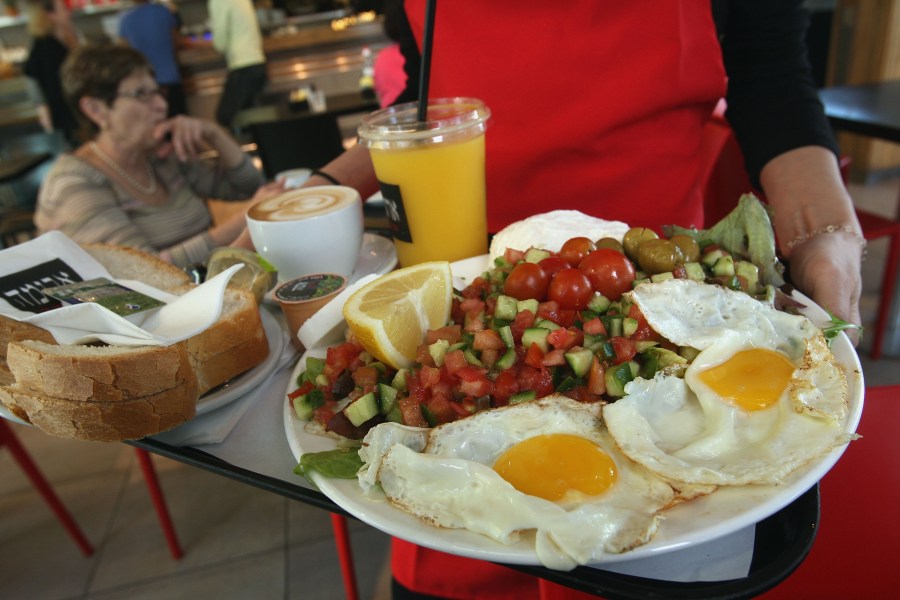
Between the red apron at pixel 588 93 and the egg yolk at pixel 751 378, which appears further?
the red apron at pixel 588 93

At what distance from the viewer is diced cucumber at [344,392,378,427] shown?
994mm

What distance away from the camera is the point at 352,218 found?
164cm

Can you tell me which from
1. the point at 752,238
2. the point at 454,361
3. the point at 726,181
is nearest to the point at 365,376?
the point at 454,361

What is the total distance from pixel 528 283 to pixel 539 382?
0.82 feet

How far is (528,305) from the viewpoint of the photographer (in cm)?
117

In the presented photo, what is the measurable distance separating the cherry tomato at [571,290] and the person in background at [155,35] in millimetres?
6845

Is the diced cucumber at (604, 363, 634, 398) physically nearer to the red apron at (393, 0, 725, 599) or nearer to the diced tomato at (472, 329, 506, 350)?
the diced tomato at (472, 329, 506, 350)

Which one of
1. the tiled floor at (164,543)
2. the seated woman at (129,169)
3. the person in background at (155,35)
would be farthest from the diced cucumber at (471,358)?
the person in background at (155,35)

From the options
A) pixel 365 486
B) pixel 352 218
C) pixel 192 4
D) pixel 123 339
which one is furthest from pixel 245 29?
pixel 365 486

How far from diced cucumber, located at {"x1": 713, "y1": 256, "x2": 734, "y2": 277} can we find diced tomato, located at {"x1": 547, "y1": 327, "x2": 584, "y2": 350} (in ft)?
1.29

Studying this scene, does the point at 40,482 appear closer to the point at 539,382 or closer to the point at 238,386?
the point at 238,386

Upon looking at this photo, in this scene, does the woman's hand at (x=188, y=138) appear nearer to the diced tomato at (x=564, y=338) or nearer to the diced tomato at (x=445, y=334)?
the diced tomato at (x=445, y=334)

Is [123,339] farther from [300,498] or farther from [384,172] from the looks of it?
[384,172]

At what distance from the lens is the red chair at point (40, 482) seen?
8.04 ft
